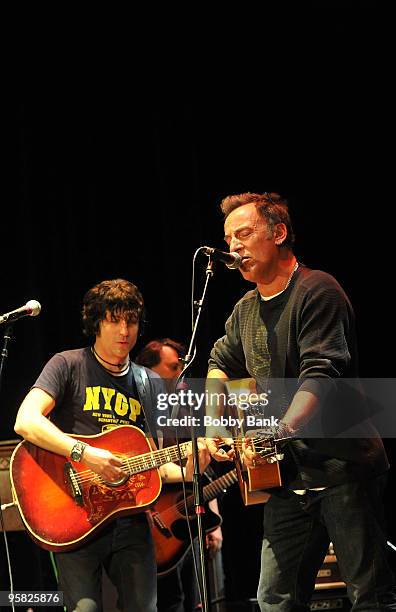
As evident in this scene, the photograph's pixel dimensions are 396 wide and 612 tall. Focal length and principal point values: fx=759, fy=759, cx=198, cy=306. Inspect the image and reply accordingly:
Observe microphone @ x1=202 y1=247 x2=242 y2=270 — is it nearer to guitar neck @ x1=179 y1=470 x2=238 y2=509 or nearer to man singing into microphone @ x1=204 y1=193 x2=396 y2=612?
man singing into microphone @ x1=204 y1=193 x2=396 y2=612

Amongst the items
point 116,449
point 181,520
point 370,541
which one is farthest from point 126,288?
point 370,541

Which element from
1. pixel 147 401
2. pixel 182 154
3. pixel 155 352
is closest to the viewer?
pixel 147 401

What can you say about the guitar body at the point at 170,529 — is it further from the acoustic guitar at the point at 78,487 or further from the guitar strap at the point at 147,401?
the acoustic guitar at the point at 78,487

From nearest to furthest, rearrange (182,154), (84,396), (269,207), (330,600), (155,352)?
(269,207) < (84,396) < (330,600) < (155,352) < (182,154)

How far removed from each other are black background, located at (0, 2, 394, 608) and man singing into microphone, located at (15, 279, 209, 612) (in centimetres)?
154

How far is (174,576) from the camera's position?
4488mm

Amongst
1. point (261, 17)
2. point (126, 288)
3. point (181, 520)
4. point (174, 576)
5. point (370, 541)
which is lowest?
point (174, 576)

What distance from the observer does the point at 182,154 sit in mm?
5465

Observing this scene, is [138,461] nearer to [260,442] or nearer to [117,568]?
[117,568]

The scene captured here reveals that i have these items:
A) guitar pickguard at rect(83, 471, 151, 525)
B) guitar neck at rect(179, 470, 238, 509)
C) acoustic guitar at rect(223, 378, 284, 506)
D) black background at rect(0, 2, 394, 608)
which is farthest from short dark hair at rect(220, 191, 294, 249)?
black background at rect(0, 2, 394, 608)

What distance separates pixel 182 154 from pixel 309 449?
3207mm

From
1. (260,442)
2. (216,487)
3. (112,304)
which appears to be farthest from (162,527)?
(260,442)

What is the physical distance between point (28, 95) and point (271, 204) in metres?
2.92

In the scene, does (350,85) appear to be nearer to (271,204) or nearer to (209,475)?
(271,204)
